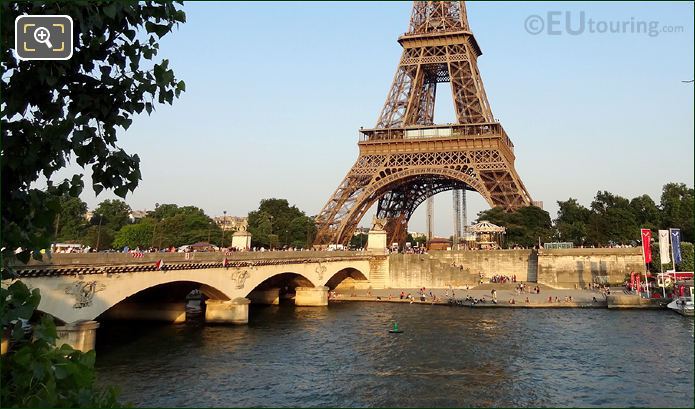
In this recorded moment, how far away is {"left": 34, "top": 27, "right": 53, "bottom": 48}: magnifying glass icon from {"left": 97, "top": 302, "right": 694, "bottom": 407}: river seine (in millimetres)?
16963

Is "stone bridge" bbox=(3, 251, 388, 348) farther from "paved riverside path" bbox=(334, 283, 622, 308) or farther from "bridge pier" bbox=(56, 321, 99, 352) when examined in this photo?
"paved riverside path" bbox=(334, 283, 622, 308)

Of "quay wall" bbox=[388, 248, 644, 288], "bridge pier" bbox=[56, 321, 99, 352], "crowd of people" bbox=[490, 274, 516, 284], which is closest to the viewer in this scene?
"bridge pier" bbox=[56, 321, 99, 352]

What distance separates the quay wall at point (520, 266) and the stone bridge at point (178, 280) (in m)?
3.71

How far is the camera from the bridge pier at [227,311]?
125ft

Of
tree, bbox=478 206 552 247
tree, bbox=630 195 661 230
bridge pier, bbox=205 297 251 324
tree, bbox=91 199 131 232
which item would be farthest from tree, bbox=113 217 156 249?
tree, bbox=630 195 661 230

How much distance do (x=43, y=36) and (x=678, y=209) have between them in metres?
80.4

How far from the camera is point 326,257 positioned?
51500mm

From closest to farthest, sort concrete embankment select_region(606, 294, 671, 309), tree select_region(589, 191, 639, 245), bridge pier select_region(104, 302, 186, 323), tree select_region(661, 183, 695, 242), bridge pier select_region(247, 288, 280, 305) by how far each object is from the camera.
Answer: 1. bridge pier select_region(104, 302, 186, 323)
2. concrete embankment select_region(606, 294, 671, 309)
3. bridge pier select_region(247, 288, 280, 305)
4. tree select_region(661, 183, 695, 242)
5. tree select_region(589, 191, 639, 245)

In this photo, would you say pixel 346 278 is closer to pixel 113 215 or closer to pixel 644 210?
pixel 644 210

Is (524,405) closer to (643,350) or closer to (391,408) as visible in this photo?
(391,408)

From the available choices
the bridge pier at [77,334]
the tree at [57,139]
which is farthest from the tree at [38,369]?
the bridge pier at [77,334]

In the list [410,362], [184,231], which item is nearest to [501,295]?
[410,362]

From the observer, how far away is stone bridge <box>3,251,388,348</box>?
23.1m

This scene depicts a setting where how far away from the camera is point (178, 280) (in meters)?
31.0
